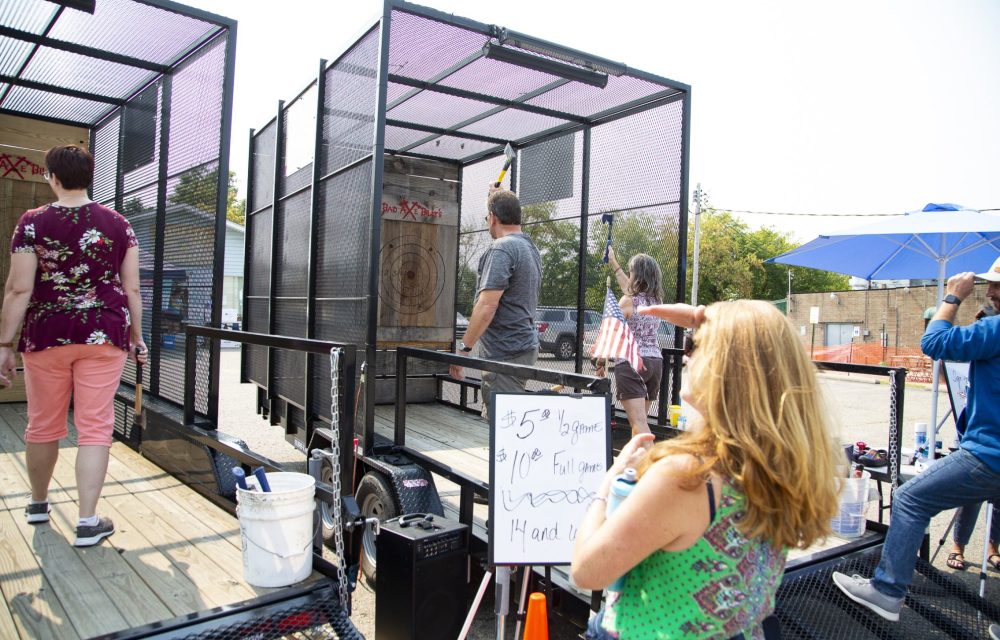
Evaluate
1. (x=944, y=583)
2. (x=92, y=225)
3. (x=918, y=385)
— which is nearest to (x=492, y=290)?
(x=92, y=225)

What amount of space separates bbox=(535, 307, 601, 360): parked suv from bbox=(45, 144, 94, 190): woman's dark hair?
164 inches

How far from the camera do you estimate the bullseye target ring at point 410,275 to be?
679 centimetres

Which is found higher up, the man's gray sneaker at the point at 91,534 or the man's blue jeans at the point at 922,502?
the man's blue jeans at the point at 922,502

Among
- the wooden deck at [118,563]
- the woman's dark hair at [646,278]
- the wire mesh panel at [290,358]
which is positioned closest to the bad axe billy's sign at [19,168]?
the wire mesh panel at [290,358]

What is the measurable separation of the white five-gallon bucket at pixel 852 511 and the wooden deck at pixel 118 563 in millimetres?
3031

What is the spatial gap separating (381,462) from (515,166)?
4169mm

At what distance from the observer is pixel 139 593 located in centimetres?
257

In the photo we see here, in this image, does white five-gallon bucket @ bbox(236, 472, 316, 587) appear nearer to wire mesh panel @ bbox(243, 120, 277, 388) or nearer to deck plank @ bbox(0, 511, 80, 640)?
deck plank @ bbox(0, 511, 80, 640)

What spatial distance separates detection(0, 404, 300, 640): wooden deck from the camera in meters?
2.40

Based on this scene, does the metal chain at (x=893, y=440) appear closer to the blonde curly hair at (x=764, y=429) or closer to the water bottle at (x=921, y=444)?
the water bottle at (x=921, y=444)

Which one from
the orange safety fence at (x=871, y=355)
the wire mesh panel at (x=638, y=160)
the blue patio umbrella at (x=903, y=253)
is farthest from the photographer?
the orange safety fence at (x=871, y=355)

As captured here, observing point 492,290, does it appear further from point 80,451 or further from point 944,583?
point 944,583

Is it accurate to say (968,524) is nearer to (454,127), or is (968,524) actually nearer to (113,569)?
(113,569)

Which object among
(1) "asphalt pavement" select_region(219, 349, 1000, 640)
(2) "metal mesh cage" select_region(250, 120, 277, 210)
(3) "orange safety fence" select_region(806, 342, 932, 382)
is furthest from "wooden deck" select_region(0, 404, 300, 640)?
(3) "orange safety fence" select_region(806, 342, 932, 382)
